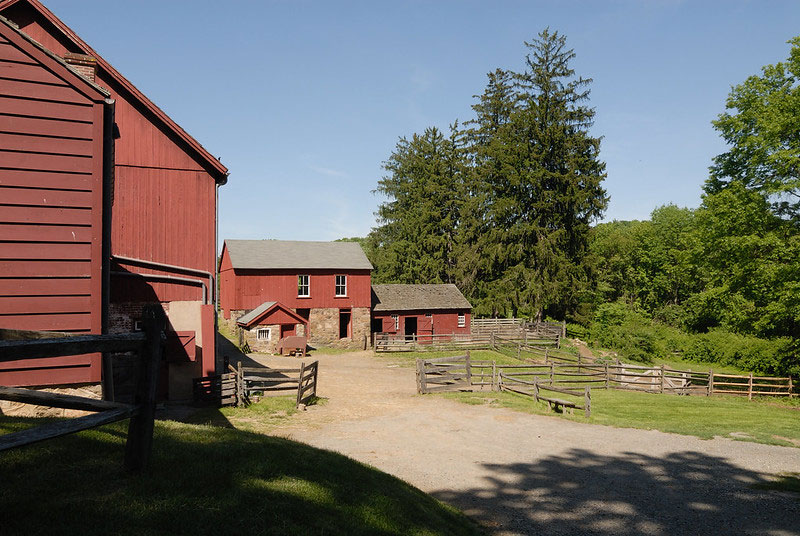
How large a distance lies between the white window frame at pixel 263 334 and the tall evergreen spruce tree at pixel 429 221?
22839 mm

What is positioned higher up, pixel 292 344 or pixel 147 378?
pixel 147 378

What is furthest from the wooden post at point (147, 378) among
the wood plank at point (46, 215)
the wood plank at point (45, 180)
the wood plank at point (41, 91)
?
the wood plank at point (41, 91)

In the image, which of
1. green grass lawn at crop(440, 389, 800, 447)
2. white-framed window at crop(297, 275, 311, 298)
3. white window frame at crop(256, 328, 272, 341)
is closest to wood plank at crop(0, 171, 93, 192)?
green grass lawn at crop(440, 389, 800, 447)

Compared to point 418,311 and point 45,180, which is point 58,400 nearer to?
point 45,180

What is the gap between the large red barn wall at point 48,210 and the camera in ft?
28.2

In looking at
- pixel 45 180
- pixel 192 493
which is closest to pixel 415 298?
pixel 45 180

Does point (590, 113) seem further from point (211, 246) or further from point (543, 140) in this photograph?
point (211, 246)

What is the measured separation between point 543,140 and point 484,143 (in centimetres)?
1027

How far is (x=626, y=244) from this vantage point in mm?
70375

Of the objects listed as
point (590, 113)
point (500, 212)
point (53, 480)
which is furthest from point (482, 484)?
point (590, 113)

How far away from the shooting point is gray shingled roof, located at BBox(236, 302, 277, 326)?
111ft

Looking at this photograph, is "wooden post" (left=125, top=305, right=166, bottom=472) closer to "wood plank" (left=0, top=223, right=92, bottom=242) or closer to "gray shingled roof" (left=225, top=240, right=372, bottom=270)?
"wood plank" (left=0, top=223, right=92, bottom=242)

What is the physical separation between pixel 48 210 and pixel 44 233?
397mm

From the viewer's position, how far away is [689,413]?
19781 mm
